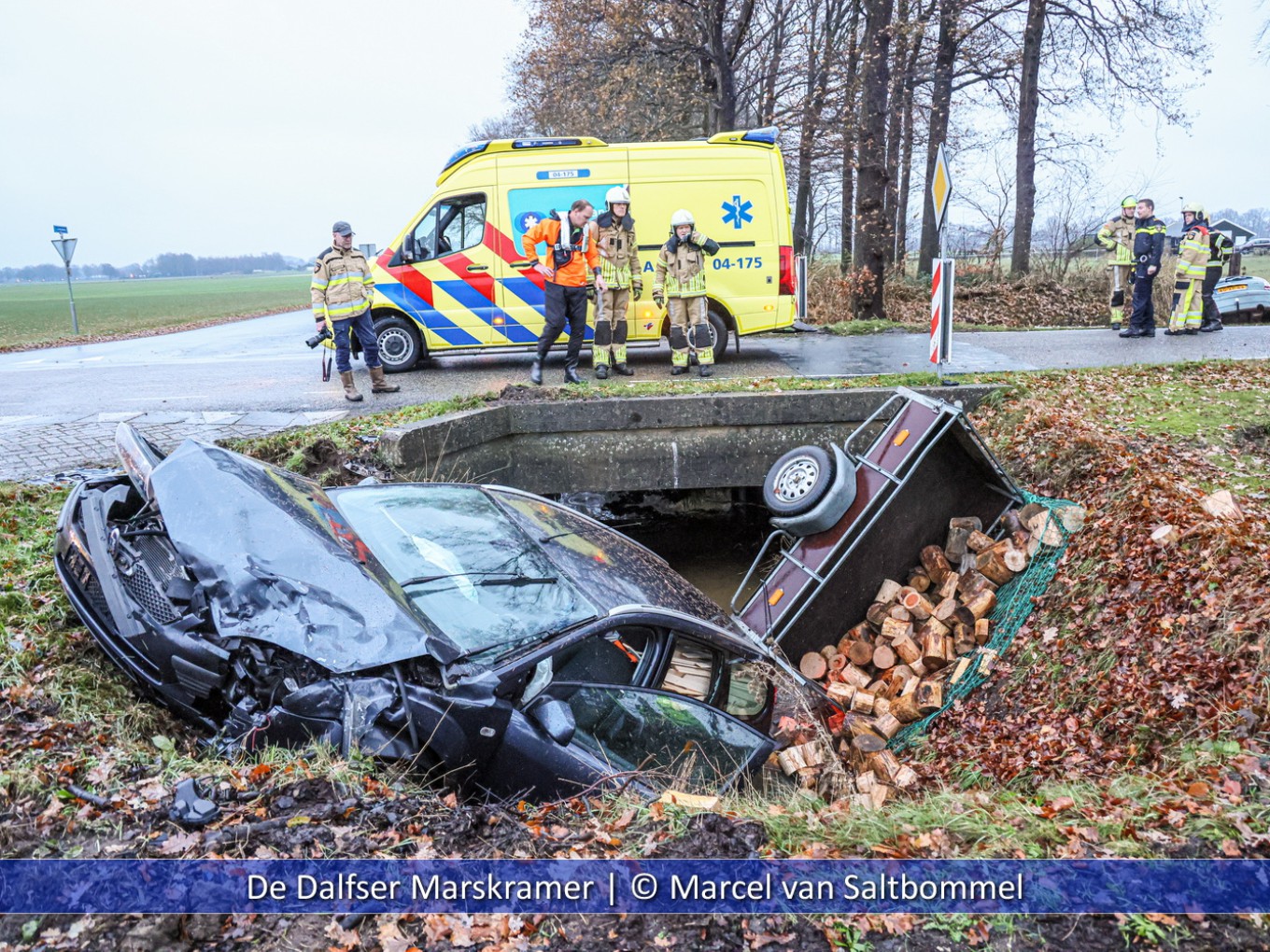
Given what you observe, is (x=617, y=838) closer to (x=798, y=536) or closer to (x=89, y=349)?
(x=798, y=536)

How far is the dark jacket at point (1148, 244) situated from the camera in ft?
44.0

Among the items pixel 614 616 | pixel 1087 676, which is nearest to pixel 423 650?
pixel 614 616

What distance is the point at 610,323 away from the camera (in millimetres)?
10492

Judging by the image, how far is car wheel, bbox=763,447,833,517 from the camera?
6.65 meters

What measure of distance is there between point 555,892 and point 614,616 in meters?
1.18

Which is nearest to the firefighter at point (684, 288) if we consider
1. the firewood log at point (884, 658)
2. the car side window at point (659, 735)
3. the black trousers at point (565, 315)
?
the black trousers at point (565, 315)

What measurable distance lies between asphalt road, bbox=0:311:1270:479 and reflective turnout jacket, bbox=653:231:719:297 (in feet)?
3.25

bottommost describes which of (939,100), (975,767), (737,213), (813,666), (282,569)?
(813,666)

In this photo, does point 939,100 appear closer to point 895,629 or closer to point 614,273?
point 614,273

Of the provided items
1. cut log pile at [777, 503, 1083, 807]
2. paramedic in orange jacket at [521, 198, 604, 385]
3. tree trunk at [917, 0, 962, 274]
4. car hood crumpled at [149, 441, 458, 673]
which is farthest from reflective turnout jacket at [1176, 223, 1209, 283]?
car hood crumpled at [149, 441, 458, 673]

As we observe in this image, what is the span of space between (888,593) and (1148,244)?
9.48 metres

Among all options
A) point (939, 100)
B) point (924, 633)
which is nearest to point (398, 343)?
point (924, 633)

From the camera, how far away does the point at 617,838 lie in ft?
10.3

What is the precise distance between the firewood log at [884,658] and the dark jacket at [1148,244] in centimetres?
966
